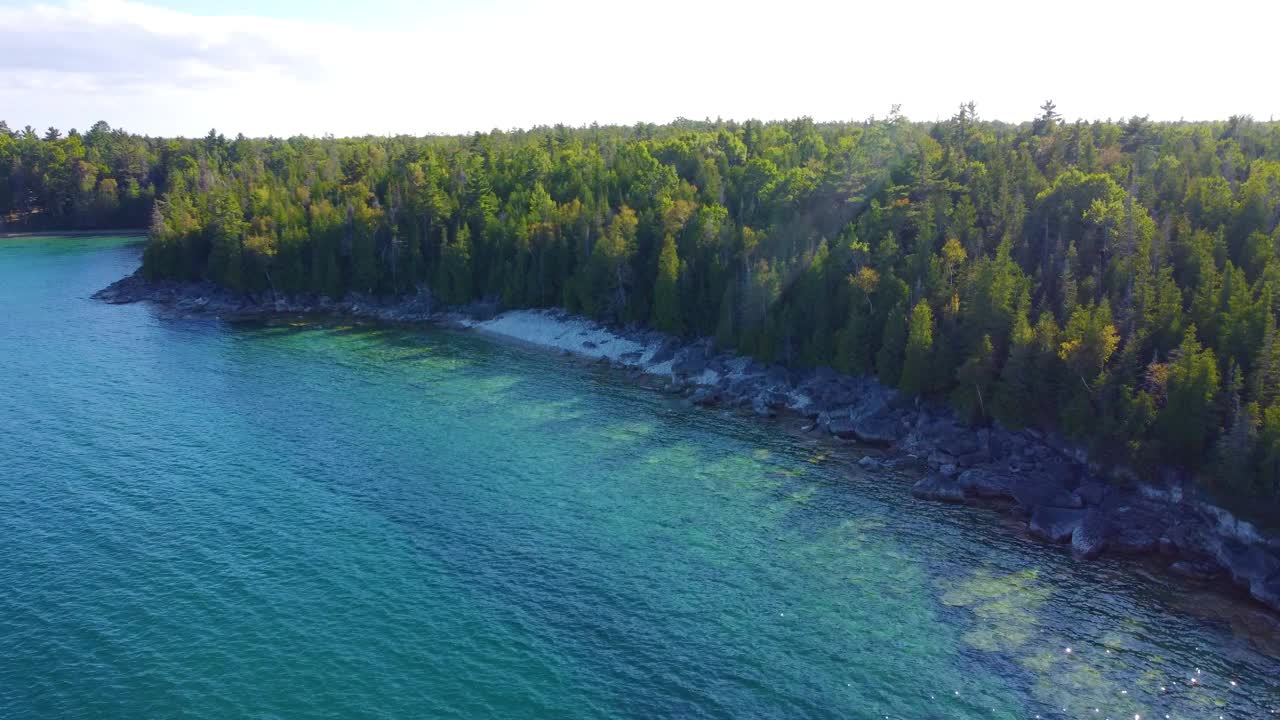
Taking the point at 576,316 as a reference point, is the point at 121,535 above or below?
below

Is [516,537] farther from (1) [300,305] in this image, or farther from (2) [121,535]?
(1) [300,305]

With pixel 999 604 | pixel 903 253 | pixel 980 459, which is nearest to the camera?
pixel 999 604

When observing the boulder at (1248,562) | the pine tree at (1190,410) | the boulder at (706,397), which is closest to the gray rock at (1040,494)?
the pine tree at (1190,410)

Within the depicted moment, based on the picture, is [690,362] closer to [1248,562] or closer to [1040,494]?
[1040,494]

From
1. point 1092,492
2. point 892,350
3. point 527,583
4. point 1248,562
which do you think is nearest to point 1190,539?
point 1248,562

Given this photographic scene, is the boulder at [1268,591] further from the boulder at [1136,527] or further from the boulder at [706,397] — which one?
the boulder at [706,397]

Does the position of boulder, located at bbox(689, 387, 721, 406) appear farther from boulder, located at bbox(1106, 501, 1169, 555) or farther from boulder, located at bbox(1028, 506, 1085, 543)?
boulder, located at bbox(1106, 501, 1169, 555)

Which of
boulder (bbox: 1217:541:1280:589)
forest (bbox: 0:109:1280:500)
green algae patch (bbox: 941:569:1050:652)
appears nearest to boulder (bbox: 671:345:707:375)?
forest (bbox: 0:109:1280:500)

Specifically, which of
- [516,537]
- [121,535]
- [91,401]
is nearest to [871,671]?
[516,537]
